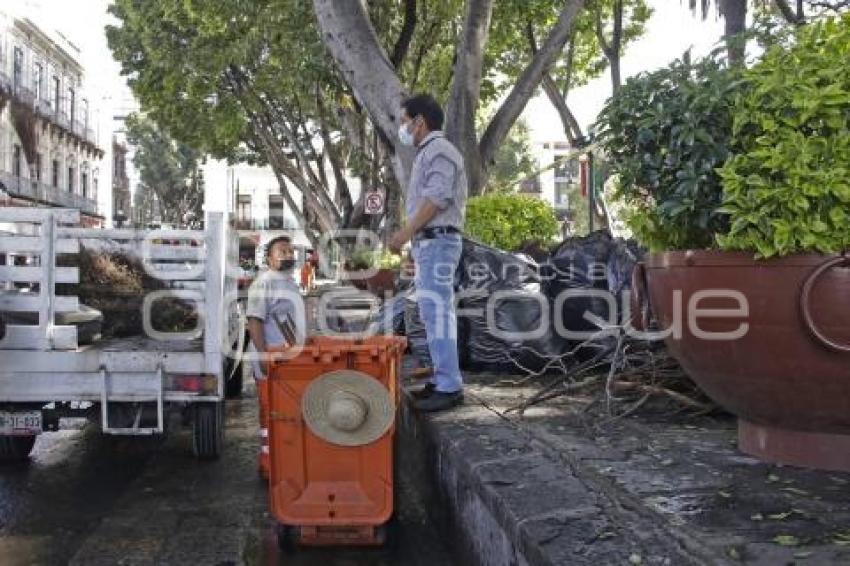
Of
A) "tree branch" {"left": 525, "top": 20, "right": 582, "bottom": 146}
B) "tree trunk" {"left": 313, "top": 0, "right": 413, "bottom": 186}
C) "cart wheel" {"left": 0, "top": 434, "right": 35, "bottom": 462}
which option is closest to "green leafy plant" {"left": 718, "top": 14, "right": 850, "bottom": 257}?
"cart wheel" {"left": 0, "top": 434, "right": 35, "bottom": 462}

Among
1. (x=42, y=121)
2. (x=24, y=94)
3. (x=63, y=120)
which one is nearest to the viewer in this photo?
Result: (x=24, y=94)

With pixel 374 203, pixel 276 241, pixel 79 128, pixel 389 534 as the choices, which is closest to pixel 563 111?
pixel 374 203

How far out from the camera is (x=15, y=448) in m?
5.88

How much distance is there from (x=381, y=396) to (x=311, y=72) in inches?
537

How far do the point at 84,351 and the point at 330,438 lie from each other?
2069mm

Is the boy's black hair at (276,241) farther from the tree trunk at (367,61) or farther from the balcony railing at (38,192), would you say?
the balcony railing at (38,192)

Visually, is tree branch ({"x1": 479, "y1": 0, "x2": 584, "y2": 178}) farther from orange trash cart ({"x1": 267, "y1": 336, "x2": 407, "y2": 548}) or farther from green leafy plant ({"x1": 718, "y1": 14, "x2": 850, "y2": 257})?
green leafy plant ({"x1": 718, "y1": 14, "x2": 850, "y2": 257})

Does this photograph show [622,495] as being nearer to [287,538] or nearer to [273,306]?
[287,538]

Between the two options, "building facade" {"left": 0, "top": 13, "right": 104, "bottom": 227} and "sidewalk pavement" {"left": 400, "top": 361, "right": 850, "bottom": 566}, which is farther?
"building facade" {"left": 0, "top": 13, "right": 104, "bottom": 227}

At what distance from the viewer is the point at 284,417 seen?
155 inches

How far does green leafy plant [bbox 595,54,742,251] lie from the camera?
11.5 feet

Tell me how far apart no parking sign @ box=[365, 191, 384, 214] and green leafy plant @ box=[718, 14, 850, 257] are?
65.6 feet

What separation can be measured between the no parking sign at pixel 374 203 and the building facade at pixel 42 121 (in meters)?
17.8

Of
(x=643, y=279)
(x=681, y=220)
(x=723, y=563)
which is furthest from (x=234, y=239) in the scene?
(x=723, y=563)
